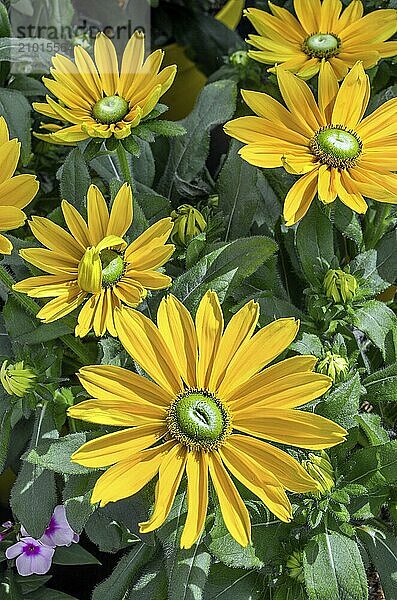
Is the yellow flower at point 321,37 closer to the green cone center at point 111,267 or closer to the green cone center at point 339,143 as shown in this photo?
the green cone center at point 339,143

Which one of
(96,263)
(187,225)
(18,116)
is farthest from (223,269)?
(18,116)

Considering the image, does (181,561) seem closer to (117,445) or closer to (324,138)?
(117,445)

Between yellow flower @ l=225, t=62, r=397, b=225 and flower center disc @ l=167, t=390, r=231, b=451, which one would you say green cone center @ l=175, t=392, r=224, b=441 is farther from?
yellow flower @ l=225, t=62, r=397, b=225

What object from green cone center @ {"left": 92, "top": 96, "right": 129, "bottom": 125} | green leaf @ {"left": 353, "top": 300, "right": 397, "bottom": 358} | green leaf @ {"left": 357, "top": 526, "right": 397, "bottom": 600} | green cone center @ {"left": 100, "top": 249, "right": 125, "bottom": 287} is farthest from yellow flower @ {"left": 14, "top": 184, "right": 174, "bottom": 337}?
green leaf @ {"left": 357, "top": 526, "right": 397, "bottom": 600}

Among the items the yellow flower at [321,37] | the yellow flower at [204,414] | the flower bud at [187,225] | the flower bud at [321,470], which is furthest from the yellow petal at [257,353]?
the yellow flower at [321,37]

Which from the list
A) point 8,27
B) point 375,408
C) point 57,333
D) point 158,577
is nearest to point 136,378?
point 57,333
